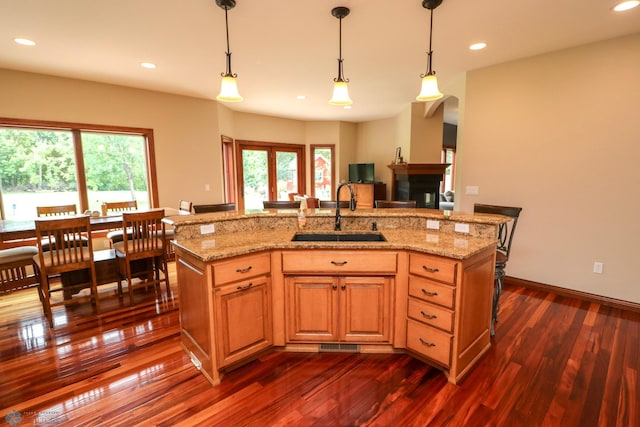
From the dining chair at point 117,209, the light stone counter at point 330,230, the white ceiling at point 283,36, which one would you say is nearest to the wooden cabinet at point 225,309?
the light stone counter at point 330,230

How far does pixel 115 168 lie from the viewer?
4.56 metres

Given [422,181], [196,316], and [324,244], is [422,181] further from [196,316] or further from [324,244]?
[196,316]

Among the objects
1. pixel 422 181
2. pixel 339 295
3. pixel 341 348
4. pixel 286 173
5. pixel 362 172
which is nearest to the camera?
pixel 339 295

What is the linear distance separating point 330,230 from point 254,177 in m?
4.51

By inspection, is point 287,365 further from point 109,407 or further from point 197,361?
point 109,407

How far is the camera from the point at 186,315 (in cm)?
231

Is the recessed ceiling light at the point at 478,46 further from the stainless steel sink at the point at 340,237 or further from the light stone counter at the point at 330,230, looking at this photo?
the stainless steel sink at the point at 340,237

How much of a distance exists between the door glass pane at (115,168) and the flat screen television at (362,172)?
14.4ft

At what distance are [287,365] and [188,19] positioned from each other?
296 centimetres

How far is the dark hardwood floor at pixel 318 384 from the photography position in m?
1.73

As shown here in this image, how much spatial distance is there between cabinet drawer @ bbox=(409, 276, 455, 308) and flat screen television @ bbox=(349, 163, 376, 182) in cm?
507

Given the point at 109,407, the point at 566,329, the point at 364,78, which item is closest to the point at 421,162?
the point at 364,78

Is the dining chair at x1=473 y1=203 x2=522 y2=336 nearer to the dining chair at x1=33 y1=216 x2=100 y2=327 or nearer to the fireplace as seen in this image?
the fireplace

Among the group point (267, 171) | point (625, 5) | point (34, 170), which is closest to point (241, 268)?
point (625, 5)
